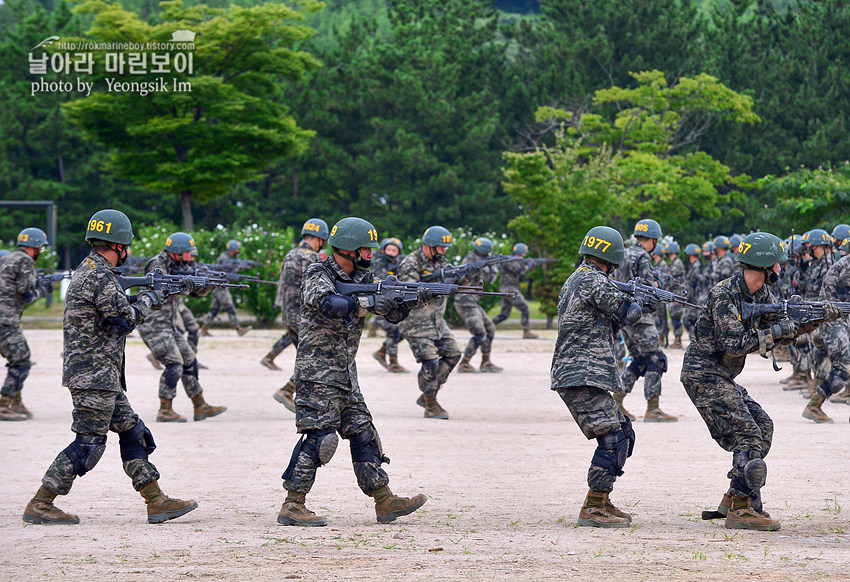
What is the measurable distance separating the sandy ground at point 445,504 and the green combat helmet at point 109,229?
6.49 feet

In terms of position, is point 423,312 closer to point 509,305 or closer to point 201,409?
point 201,409

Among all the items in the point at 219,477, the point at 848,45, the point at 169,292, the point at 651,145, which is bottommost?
the point at 219,477

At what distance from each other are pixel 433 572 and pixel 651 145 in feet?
120

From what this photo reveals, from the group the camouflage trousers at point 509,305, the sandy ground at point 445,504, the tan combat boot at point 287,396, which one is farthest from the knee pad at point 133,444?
the camouflage trousers at point 509,305

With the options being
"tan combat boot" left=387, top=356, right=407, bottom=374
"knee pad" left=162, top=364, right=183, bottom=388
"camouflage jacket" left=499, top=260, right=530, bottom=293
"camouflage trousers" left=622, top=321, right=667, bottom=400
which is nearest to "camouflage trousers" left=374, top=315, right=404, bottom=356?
"tan combat boot" left=387, top=356, right=407, bottom=374

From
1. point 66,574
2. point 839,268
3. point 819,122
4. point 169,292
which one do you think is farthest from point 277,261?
point 819,122

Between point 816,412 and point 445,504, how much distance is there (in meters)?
6.26

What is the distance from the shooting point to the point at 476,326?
61.0ft

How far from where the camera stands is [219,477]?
9.91 meters

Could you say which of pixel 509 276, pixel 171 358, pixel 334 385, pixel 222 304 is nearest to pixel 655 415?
pixel 171 358

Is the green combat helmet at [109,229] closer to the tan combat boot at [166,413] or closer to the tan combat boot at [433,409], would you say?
the tan combat boot at [166,413]

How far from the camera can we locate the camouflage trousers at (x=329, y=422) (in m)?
7.92

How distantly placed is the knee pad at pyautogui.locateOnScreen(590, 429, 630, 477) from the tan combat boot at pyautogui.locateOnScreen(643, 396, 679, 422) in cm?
574

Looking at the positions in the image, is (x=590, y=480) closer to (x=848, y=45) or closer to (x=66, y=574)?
(x=66, y=574)
